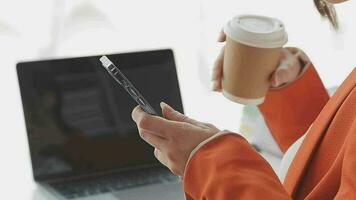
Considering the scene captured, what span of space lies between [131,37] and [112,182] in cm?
40

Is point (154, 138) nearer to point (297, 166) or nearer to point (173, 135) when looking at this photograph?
point (173, 135)

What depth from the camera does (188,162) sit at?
1.93 ft

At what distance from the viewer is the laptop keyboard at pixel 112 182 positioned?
96 centimetres

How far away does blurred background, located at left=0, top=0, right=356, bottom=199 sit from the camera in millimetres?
1107

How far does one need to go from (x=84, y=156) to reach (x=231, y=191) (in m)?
0.49

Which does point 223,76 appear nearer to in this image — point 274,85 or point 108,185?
point 274,85

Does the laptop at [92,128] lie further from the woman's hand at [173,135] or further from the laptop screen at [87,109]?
the woman's hand at [173,135]

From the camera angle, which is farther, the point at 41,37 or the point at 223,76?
the point at 41,37

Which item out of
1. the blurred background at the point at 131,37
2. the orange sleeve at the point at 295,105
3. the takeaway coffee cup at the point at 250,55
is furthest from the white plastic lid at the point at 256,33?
the blurred background at the point at 131,37

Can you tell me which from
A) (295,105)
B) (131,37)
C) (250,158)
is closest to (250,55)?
(295,105)

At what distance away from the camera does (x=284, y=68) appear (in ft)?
2.95

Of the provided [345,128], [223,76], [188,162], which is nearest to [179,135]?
[188,162]

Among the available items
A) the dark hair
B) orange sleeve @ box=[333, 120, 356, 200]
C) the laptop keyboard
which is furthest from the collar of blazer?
the laptop keyboard

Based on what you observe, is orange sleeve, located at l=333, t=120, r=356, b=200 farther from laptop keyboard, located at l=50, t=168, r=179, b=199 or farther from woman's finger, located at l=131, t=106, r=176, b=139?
laptop keyboard, located at l=50, t=168, r=179, b=199
